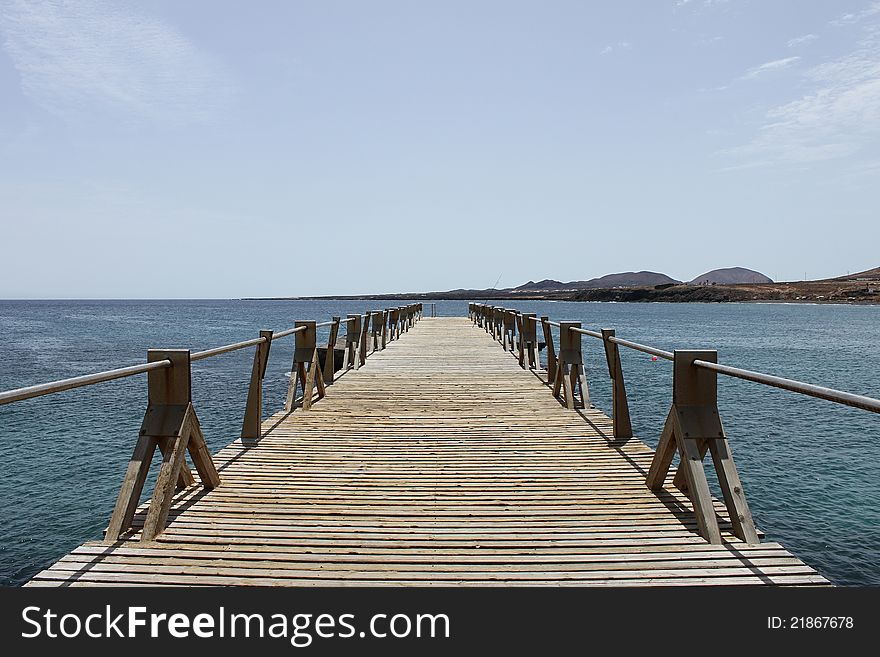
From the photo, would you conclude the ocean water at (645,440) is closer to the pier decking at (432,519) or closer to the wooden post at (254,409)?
the wooden post at (254,409)

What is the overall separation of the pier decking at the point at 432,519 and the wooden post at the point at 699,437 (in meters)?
0.21

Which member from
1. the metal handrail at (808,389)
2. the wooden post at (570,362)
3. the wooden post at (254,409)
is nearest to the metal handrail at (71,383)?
the wooden post at (254,409)

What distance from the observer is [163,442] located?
172 inches

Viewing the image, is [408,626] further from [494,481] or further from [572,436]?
[572,436]

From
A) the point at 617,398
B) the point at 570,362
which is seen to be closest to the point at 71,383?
the point at 617,398

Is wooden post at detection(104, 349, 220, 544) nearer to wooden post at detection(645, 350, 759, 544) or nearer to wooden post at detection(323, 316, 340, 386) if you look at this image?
wooden post at detection(645, 350, 759, 544)

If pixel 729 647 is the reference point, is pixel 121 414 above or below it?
below

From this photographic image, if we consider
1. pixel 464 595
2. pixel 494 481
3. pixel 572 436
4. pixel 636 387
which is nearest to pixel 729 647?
pixel 464 595

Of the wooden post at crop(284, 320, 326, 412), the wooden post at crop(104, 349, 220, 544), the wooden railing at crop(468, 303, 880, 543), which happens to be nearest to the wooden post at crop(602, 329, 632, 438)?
the wooden railing at crop(468, 303, 880, 543)

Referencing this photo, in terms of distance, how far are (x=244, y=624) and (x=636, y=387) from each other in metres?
20.4

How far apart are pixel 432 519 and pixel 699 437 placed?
1.88 metres

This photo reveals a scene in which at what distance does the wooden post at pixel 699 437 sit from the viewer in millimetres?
4035

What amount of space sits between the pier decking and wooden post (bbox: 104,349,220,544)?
150mm

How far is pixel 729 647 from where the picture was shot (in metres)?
2.68
